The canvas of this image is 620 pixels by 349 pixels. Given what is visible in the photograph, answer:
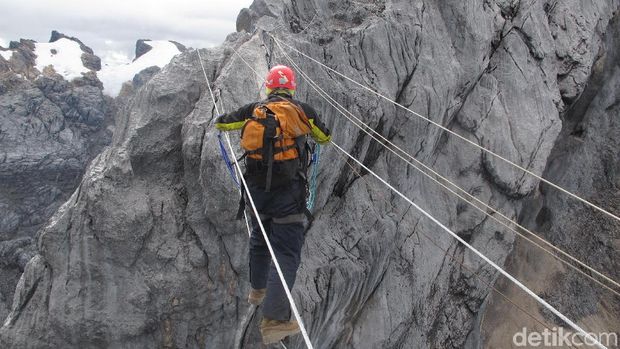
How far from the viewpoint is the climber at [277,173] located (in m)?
6.59

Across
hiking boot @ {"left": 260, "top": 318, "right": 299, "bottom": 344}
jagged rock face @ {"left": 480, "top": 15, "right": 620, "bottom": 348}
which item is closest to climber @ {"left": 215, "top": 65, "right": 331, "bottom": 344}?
hiking boot @ {"left": 260, "top": 318, "right": 299, "bottom": 344}

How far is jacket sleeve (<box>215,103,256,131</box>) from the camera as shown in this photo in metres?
6.99

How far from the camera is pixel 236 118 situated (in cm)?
710

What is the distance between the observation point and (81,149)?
83188 millimetres

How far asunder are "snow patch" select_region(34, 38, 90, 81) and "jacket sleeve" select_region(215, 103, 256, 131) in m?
129

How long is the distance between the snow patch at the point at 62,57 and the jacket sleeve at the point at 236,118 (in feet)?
423

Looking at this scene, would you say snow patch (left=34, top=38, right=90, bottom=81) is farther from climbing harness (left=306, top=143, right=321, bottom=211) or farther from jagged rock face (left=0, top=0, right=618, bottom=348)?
climbing harness (left=306, top=143, right=321, bottom=211)

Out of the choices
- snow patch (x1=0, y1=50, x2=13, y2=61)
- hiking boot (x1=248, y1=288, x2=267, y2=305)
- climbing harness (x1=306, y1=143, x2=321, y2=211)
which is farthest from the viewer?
snow patch (x1=0, y1=50, x2=13, y2=61)

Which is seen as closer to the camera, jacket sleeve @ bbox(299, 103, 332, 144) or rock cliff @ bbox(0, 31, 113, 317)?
jacket sleeve @ bbox(299, 103, 332, 144)

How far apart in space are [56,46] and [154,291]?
5988 inches

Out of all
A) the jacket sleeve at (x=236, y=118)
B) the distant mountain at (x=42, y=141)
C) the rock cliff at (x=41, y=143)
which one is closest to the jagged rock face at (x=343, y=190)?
the jacket sleeve at (x=236, y=118)

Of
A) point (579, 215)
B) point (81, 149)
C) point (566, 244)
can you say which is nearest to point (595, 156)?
point (579, 215)

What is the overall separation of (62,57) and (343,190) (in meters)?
153

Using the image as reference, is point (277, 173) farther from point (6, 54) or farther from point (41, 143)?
point (6, 54)
